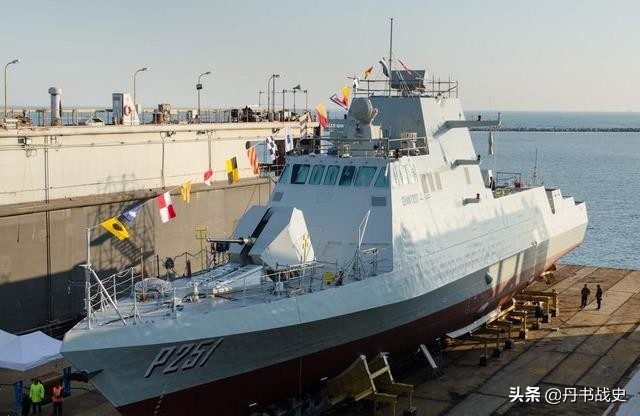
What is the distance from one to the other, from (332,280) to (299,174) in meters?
5.13

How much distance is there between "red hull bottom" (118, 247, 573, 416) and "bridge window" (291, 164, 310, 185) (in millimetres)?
5399

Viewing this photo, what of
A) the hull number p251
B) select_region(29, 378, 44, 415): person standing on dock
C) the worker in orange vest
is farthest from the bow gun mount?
select_region(29, 378, 44, 415): person standing on dock

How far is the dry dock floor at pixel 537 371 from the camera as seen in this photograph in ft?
64.3

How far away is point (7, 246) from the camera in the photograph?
77.7ft

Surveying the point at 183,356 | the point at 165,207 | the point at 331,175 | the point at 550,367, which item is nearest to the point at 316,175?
the point at 331,175

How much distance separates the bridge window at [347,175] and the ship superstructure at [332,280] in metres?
0.03

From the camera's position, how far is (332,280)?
18594 millimetres

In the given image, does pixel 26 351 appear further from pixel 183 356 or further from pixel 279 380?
pixel 279 380

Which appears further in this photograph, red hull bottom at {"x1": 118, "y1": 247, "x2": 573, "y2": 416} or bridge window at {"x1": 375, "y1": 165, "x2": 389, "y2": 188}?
bridge window at {"x1": 375, "y1": 165, "x2": 389, "y2": 188}

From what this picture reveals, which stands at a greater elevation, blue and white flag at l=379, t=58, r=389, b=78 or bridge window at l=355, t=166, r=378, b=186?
blue and white flag at l=379, t=58, r=389, b=78

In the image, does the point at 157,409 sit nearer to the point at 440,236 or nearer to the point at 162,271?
the point at 440,236

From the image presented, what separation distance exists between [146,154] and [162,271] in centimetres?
463

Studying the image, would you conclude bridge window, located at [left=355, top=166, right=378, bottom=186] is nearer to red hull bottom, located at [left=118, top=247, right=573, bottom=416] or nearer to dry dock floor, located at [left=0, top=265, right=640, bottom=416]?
red hull bottom, located at [left=118, top=247, right=573, bottom=416]

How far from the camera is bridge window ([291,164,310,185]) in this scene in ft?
74.4
